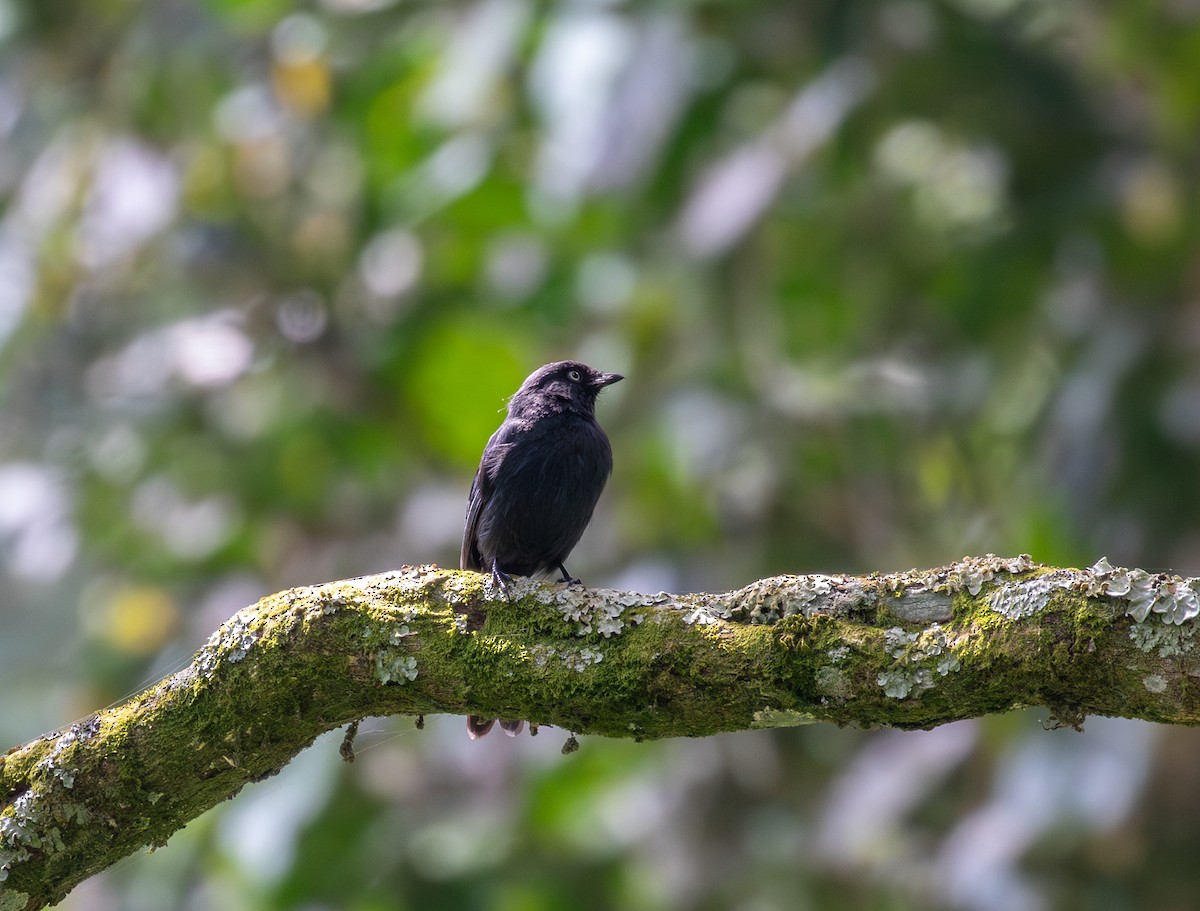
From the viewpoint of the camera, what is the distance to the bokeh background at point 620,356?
7.36m

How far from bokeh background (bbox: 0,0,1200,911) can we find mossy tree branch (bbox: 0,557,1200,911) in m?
3.81

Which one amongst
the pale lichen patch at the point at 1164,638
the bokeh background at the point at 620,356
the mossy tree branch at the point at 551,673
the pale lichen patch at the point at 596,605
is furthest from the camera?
the bokeh background at the point at 620,356

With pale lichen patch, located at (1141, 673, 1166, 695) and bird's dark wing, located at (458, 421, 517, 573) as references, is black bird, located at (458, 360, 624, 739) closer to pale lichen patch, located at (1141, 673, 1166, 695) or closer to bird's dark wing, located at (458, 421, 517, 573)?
bird's dark wing, located at (458, 421, 517, 573)

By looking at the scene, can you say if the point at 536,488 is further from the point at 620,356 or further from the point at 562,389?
the point at 620,356

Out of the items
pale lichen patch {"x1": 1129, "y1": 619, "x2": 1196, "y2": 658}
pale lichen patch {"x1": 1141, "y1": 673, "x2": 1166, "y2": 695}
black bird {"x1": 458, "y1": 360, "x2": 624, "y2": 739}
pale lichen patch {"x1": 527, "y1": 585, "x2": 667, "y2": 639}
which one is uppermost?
black bird {"x1": 458, "y1": 360, "x2": 624, "y2": 739}

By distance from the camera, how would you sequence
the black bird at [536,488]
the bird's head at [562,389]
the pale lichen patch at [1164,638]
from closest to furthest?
the pale lichen patch at [1164,638], the black bird at [536,488], the bird's head at [562,389]

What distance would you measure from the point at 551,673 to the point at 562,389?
9.02ft

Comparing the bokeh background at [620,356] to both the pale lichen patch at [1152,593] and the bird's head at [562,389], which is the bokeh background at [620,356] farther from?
the pale lichen patch at [1152,593]

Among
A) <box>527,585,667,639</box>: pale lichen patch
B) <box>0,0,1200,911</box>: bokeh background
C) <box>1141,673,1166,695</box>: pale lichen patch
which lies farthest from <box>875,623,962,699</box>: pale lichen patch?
<box>0,0,1200,911</box>: bokeh background

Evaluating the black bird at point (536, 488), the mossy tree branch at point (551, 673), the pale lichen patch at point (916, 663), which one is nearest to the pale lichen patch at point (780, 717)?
the mossy tree branch at point (551, 673)

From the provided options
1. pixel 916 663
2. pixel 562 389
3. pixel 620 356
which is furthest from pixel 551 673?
pixel 620 356

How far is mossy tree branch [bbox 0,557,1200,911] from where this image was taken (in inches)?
111

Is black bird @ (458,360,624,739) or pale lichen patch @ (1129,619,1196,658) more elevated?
black bird @ (458,360,624,739)

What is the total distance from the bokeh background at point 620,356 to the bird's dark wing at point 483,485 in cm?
199
